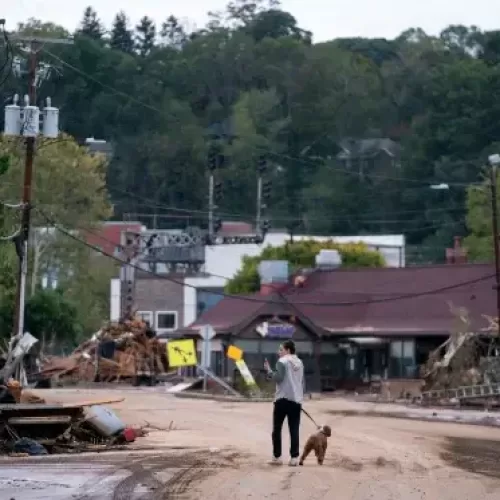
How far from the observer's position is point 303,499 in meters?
16.9

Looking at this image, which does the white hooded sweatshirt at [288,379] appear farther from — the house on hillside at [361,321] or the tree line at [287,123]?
the tree line at [287,123]

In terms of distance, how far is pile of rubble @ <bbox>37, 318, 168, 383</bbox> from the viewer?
2494 inches

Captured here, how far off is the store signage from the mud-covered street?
2766 cm

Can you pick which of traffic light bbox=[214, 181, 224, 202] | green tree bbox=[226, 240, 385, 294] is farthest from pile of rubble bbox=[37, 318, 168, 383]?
traffic light bbox=[214, 181, 224, 202]

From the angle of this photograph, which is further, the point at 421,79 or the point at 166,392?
the point at 421,79

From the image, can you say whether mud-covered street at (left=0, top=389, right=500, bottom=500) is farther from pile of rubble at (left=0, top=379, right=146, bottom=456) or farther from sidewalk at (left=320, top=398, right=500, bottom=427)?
sidewalk at (left=320, top=398, right=500, bottom=427)

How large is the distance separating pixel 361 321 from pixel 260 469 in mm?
42400

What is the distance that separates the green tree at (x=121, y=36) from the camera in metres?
151

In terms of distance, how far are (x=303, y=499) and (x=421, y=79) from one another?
123763 millimetres

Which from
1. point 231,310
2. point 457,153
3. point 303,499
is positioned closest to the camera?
point 303,499

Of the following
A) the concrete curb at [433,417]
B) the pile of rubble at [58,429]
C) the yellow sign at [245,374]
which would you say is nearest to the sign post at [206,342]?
the yellow sign at [245,374]

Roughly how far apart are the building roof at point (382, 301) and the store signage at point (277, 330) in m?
0.62

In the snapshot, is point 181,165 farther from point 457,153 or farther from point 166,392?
point 166,392

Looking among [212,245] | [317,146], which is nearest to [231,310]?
[212,245]
